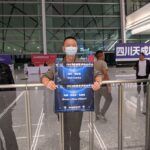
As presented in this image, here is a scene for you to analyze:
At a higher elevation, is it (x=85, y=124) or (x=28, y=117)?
(x=28, y=117)

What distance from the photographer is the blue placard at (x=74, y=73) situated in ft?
10.0

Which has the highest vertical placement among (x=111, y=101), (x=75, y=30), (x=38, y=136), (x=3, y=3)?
(x=3, y=3)

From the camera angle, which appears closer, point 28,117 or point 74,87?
point 74,87

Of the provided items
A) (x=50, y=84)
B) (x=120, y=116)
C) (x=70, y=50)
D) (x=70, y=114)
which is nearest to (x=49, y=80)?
(x=50, y=84)

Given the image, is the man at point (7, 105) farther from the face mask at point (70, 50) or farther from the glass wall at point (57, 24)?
the glass wall at point (57, 24)

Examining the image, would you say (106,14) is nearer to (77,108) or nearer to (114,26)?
(114,26)

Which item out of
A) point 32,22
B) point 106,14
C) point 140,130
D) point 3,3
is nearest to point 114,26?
point 106,14

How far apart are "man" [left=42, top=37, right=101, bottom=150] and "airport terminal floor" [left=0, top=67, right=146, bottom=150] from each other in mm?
151

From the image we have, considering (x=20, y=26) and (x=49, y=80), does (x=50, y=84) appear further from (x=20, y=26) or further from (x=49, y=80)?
(x=20, y=26)

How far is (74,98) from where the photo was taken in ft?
10.5

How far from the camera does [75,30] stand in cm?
2569

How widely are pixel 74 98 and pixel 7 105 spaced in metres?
1.00

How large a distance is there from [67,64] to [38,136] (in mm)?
1618

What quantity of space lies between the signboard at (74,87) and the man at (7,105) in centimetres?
73
